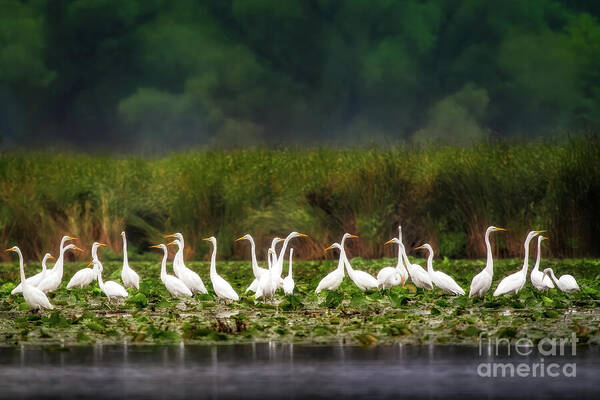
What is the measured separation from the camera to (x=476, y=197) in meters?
18.5

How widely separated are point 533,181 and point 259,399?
11988 millimetres

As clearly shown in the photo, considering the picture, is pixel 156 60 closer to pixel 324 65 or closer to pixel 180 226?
pixel 324 65

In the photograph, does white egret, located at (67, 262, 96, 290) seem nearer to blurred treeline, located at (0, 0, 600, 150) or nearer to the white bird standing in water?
the white bird standing in water

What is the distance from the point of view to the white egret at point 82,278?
13.5 m

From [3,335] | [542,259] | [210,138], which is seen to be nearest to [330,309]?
[3,335]

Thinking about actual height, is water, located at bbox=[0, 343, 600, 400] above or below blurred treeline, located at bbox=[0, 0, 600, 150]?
below

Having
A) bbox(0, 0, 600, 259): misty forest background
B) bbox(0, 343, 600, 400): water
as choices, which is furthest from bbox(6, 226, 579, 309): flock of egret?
bbox(0, 0, 600, 259): misty forest background

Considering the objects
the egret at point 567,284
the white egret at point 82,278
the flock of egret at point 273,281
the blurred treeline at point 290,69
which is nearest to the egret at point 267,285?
the flock of egret at point 273,281

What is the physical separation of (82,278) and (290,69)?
23491 millimetres

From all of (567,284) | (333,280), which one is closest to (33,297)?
(333,280)

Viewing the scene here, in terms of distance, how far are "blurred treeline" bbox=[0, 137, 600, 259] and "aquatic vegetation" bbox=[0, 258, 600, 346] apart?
4.05 metres

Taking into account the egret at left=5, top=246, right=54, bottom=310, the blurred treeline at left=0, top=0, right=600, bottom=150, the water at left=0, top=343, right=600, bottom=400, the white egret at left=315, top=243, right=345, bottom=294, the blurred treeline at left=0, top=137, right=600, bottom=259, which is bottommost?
the water at left=0, top=343, right=600, bottom=400

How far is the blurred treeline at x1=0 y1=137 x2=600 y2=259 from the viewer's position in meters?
18.4

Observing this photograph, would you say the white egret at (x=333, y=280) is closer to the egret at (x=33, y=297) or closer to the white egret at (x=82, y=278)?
the white egret at (x=82, y=278)
